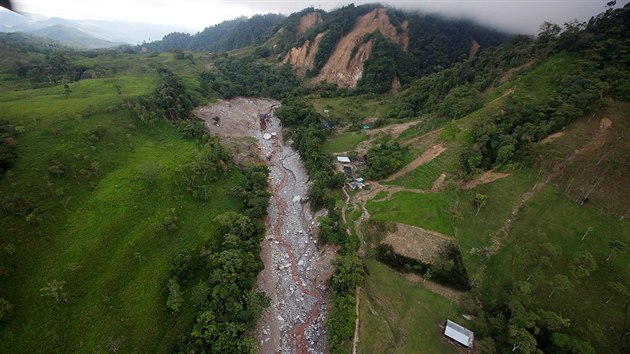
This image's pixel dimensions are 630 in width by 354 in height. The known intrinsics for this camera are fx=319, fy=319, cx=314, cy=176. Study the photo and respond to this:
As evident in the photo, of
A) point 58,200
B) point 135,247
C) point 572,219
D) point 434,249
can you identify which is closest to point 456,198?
point 434,249

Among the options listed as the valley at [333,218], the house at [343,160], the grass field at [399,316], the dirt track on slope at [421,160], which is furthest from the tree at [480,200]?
the house at [343,160]

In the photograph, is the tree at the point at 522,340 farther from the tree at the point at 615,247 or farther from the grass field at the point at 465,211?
the tree at the point at 615,247

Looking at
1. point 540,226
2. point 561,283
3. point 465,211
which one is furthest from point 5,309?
point 540,226

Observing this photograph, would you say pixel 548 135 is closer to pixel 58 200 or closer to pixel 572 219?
pixel 572 219

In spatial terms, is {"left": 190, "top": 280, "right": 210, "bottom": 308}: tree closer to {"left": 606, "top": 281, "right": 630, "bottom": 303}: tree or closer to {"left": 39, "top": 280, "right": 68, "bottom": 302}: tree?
{"left": 39, "top": 280, "right": 68, "bottom": 302}: tree

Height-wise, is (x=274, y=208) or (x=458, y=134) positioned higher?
(x=458, y=134)

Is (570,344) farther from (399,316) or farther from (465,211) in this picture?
(465,211)

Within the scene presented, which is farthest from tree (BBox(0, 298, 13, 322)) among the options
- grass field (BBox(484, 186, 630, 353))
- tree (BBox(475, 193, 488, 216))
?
tree (BBox(475, 193, 488, 216))
